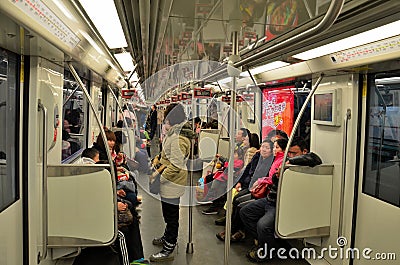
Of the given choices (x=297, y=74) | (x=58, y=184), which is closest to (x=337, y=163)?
(x=297, y=74)

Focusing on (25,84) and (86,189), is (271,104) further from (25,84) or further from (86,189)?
(25,84)

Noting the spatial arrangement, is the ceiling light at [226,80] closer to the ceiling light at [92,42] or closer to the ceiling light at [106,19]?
the ceiling light at [106,19]

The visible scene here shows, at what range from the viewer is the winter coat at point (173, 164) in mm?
3742

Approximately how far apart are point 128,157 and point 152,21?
3494mm

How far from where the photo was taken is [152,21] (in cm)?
282

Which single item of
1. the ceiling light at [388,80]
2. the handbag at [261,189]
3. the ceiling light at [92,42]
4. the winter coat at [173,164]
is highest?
the ceiling light at [92,42]

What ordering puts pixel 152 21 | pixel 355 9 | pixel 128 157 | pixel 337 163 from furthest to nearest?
pixel 128 157, pixel 337 163, pixel 152 21, pixel 355 9

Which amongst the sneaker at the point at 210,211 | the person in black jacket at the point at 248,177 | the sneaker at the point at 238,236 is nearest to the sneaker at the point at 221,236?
the person in black jacket at the point at 248,177

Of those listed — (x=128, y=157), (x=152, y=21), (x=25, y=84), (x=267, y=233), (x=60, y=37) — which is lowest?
(x=267, y=233)

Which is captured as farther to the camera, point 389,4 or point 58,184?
point 58,184

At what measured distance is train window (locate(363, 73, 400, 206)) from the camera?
2812 millimetres

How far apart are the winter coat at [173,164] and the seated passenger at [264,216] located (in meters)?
0.76

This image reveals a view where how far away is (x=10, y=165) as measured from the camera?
248 centimetres

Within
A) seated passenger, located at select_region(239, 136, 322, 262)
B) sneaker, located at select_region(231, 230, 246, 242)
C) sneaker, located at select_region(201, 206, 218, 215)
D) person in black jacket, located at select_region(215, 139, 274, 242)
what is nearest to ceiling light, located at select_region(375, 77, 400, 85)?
seated passenger, located at select_region(239, 136, 322, 262)
